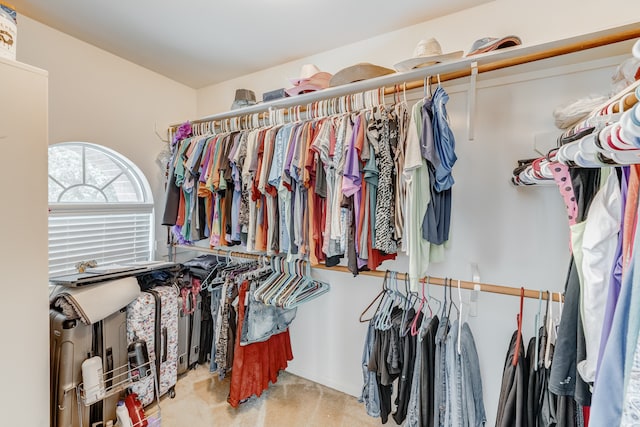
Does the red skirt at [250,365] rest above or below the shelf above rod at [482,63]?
below

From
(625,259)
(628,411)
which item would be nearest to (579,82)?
(625,259)

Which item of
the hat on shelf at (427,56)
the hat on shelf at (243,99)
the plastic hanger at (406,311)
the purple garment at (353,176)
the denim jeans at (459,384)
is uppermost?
the hat on shelf at (243,99)

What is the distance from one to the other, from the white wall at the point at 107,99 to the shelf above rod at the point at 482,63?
4.02 feet

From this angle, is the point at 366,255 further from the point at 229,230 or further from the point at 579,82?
the point at 579,82

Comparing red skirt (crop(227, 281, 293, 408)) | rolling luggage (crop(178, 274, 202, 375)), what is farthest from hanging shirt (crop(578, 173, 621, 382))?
rolling luggage (crop(178, 274, 202, 375))

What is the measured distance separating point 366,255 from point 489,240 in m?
0.75

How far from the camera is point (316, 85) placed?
5.83 feet

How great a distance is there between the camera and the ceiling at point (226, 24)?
5.29 ft

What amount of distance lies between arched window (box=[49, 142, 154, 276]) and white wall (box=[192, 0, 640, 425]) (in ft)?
6.78

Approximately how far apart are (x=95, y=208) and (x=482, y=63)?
2.67 meters

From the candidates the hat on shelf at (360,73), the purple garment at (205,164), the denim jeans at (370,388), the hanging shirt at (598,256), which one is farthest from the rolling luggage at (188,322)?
the hanging shirt at (598,256)

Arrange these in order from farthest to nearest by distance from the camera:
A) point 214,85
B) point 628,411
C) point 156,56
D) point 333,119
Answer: point 214,85 < point 156,56 < point 333,119 < point 628,411

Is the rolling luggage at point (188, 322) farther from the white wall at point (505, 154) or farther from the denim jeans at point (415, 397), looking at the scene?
the denim jeans at point (415, 397)

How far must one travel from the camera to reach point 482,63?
4.35 feet
